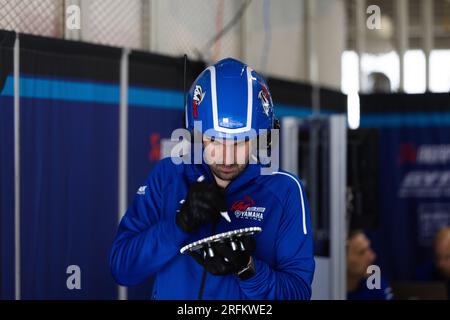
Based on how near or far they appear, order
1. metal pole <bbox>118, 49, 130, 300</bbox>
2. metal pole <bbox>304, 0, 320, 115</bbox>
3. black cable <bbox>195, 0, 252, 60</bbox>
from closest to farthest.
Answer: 1. metal pole <bbox>118, 49, 130, 300</bbox>
2. black cable <bbox>195, 0, 252, 60</bbox>
3. metal pole <bbox>304, 0, 320, 115</bbox>

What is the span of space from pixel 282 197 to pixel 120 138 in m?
2.05

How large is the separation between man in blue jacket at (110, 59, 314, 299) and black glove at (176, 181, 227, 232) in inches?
0.9

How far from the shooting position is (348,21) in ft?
21.5

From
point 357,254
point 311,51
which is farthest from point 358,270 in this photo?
point 311,51

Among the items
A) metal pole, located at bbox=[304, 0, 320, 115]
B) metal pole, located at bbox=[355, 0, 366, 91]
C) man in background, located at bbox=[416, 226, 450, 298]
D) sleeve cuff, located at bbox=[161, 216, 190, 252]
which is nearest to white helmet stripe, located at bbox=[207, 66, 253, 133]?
sleeve cuff, located at bbox=[161, 216, 190, 252]

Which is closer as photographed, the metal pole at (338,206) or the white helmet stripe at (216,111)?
the white helmet stripe at (216,111)

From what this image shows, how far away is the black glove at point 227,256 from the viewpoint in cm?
160

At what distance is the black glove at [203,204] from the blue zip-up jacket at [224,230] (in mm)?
74

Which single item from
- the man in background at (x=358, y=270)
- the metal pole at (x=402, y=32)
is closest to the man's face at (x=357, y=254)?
the man in background at (x=358, y=270)

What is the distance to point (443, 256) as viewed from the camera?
503 cm

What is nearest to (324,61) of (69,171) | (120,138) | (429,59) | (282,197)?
(429,59)

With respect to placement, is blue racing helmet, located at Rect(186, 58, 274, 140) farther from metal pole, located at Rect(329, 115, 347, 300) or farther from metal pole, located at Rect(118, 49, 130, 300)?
metal pole, located at Rect(329, 115, 347, 300)

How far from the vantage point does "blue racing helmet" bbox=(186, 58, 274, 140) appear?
1797 millimetres

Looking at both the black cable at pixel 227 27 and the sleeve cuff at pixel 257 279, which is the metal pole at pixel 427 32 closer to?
the black cable at pixel 227 27
